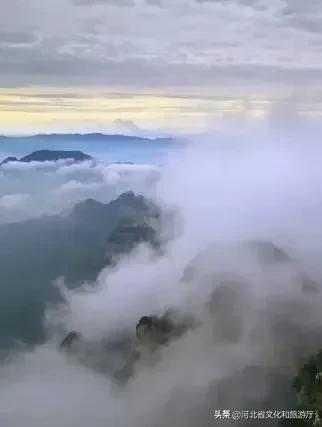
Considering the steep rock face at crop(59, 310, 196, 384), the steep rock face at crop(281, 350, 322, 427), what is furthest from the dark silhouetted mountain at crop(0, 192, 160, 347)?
the steep rock face at crop(281, 350, 322, 427)

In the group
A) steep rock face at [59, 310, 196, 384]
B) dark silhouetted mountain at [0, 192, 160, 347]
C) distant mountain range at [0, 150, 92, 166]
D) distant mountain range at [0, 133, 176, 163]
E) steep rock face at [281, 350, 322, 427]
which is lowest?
steep rock face at [281, 350, 322, 427]

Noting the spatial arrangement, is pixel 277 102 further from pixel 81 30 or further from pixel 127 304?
pixel 127 304

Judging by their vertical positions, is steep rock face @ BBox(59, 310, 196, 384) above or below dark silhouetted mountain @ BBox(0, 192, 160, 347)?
below

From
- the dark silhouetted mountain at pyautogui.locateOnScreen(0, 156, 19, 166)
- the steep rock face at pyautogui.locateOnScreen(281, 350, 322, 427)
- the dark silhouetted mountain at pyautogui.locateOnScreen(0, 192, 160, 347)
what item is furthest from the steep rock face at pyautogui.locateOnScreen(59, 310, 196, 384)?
the dark silhouetted mountain at pyautogui.locateOnScreen(0, 156, 19, 166)

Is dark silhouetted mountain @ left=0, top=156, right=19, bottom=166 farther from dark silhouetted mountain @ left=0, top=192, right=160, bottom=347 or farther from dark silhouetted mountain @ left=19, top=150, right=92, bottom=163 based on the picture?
dark silhouetted mountain @ left=0, top=192, right=160, bottom=347

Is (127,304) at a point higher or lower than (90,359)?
higher

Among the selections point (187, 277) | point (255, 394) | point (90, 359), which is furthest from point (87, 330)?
point (255, 394)

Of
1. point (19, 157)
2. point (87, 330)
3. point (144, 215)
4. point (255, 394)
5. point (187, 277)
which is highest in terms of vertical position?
point (19, 157)

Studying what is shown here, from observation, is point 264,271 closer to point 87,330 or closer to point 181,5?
point 87,330

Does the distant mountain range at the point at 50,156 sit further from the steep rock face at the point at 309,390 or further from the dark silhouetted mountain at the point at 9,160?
the steep rock face at the point at 309,390
